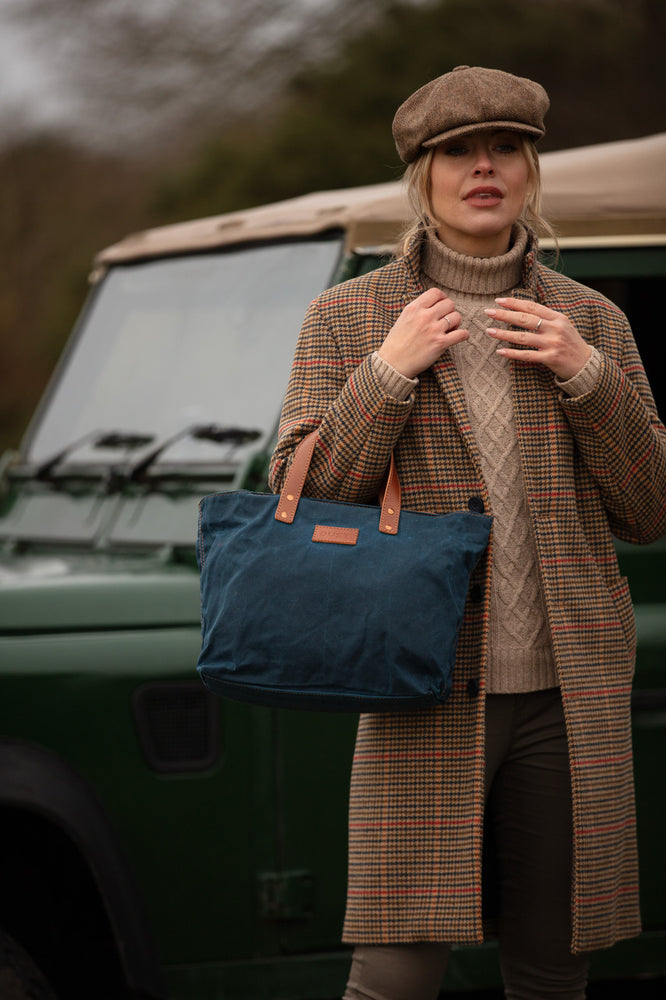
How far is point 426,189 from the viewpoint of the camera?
2.22m

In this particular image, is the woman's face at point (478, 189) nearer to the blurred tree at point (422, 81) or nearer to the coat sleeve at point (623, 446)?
the coat sleeve at point (623, 446)

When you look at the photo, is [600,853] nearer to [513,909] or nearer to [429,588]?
[513,909]

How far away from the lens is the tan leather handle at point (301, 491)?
2006mm

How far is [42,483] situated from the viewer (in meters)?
3.46

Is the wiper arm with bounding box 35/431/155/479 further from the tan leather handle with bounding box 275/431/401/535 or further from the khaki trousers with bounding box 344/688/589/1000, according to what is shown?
the khaki trousers with bounding box 344/688/589/1000

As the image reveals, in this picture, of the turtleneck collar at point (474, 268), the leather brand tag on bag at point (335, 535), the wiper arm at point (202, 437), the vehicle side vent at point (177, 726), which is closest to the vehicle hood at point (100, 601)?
the vehicle side vent at point (177, 726)

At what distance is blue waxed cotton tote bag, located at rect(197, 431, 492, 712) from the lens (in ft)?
6.37

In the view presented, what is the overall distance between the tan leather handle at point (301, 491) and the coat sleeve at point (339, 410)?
0.02 m

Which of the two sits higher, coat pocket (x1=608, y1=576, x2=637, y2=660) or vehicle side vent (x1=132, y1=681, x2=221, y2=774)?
coat pocket (x1=608, y1=576, x2=637, y2=660)

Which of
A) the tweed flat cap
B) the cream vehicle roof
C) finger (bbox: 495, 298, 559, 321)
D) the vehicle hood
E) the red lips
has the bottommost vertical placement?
the vehicle hood

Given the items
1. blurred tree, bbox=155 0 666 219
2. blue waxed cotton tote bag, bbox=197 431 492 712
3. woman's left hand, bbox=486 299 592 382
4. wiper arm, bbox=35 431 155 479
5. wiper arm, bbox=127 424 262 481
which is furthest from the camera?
blurred tree, bbox=155 0 666 219

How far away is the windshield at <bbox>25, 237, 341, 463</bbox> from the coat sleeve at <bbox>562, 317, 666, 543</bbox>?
100 centimetres

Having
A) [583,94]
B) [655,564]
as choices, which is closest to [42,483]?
[655,564]

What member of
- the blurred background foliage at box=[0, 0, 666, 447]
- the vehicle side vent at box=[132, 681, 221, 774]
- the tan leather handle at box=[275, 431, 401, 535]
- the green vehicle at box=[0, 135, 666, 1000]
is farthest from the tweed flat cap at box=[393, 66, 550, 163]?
the blurred background foliage at box=[0, 0, 666, 447]
